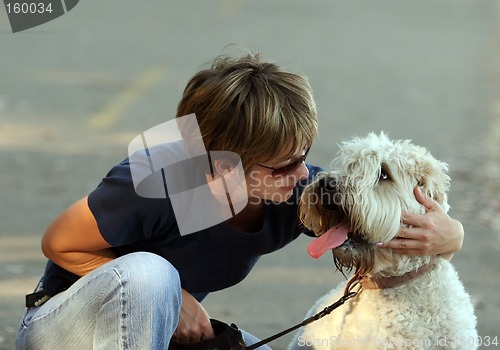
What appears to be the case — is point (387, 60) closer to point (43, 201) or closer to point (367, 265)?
point (43, 201)

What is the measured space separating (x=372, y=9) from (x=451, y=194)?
925 centimetres

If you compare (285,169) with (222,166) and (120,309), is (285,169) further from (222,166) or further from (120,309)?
(120,309)

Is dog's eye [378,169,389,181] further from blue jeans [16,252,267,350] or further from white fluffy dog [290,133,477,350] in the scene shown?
blue jeans [16,252,267,350]

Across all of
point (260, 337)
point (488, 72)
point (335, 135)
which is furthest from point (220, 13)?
point (260, 337)

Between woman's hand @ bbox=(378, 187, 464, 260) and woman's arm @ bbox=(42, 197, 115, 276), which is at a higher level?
woman's arm @ bbox=(42, 197, 115, 276)

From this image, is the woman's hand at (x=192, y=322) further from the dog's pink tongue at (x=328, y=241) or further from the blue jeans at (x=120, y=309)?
the dog's pink tongue at (x=328, y=241)

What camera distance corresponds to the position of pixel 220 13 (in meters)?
14.2

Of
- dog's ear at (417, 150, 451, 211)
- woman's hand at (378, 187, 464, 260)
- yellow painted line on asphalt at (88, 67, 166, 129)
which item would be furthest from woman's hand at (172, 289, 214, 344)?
yellow painted line on asphalt at (88, 67, 166, 129)

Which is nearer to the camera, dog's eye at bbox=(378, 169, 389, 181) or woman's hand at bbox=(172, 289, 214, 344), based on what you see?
dog's eye at bbox=(378, 169, 389, 181)

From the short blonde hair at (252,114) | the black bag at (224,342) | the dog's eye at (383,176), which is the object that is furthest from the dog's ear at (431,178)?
the black bag at (224,342)

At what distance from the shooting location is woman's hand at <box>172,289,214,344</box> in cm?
363

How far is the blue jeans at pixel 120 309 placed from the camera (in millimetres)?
3318

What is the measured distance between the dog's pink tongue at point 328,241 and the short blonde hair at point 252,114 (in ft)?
1.12

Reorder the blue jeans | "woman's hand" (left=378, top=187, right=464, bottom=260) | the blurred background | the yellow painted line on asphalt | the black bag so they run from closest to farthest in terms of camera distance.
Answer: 1. the blue jeans
2. "woman's hand" (left=378, top=187, right=464, bottom=260)
3. the black bag
4. the blurred background
5. the yellow painted line on asphalt
